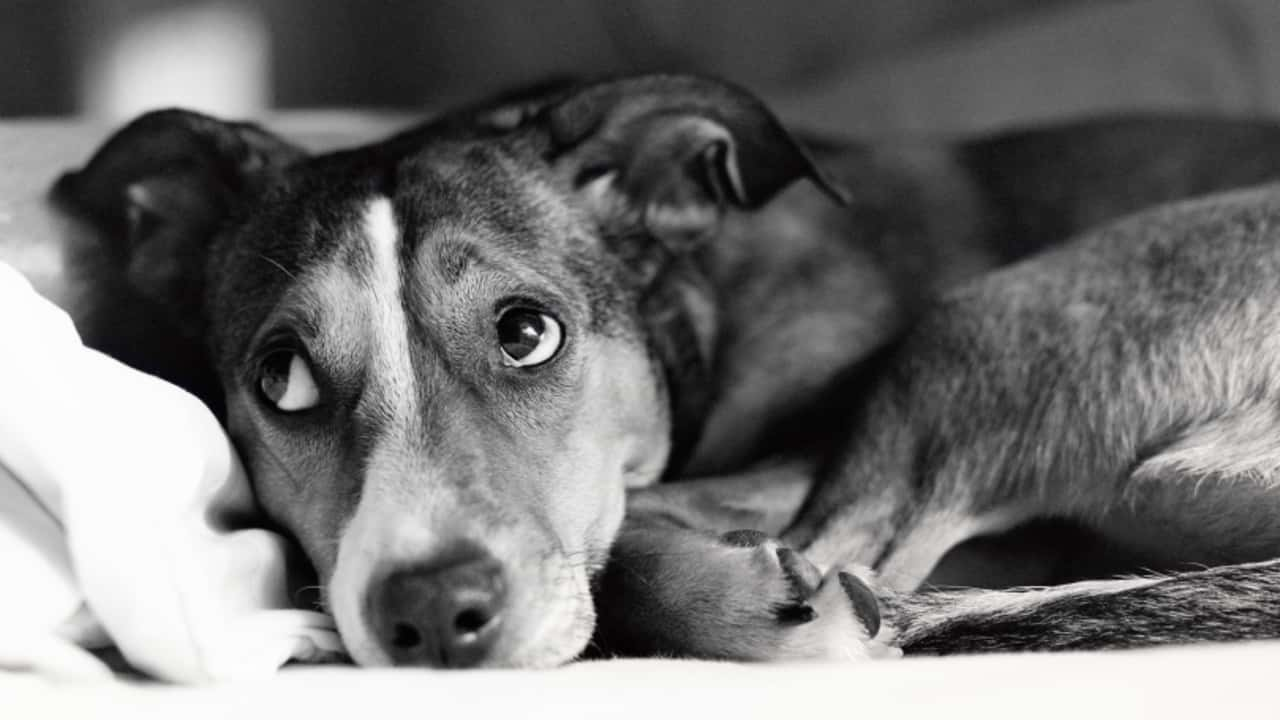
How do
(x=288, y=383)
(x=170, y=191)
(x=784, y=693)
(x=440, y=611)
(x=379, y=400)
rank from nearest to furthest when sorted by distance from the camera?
(x=784, y=693) → (x=440, y=611) → (x=379, y=400) → (x=288, y=383) → (x=170, y=191)

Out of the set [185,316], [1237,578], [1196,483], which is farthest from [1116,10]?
[185,316]

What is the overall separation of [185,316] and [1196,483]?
163cm

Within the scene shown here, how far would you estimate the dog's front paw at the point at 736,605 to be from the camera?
1500 millimetres

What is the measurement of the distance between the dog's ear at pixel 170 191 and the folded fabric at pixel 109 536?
56 centimetres

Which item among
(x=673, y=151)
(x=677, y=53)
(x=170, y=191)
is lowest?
(x=170, y=191)

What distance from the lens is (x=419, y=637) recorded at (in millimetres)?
1417

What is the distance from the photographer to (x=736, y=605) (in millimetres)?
1536

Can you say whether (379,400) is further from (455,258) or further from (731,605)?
(731,605)

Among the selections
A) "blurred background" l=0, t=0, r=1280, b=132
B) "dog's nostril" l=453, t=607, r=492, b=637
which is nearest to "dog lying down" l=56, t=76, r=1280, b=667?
"dog's nostril" l=453, t=607, r=492, b=637

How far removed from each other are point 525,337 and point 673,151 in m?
0.54

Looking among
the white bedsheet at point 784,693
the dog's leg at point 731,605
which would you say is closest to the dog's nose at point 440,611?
the white bedsheet at point 784,693

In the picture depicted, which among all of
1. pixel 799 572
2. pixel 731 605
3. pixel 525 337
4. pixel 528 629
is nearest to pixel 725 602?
pixel 731 605

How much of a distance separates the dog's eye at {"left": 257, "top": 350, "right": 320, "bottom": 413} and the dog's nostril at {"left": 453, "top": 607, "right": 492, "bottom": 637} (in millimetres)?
483

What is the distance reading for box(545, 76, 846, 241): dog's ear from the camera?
205cm
